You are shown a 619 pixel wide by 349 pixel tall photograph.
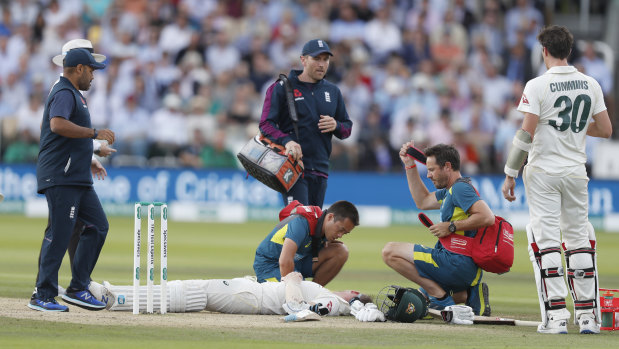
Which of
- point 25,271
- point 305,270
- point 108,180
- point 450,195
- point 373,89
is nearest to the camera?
point 450,195

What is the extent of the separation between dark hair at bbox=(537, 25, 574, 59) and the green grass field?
2.22 meters

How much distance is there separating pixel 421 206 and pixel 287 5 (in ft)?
53.5

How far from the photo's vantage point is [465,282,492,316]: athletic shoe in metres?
9.08

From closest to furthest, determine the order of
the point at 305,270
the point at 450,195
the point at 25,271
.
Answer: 1. the point at 450,195
2. the point at 305,270
3. the point at 25,271

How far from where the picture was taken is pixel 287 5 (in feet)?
82.8

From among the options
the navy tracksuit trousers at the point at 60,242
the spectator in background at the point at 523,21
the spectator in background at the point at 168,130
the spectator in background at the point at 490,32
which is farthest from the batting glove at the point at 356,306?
the spectator in background at the point at 523,21

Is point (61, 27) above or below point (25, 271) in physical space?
above

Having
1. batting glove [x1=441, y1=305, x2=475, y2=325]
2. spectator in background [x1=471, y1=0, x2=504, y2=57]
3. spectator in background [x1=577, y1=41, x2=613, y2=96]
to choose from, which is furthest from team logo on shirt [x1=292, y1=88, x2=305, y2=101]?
spectator in background [x1=471, y1=0, x2=504, y2=57]

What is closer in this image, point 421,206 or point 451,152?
point 451,152

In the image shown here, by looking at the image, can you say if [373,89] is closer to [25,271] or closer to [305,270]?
[25,271]

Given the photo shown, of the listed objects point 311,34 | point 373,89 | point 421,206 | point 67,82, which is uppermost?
point 311,34

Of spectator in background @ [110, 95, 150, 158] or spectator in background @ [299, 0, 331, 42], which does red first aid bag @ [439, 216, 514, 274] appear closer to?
spectator in background @ [110, 95, 150, 158]

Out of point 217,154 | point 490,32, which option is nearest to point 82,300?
point 217,154

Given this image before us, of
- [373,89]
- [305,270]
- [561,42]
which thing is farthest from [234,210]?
[561,42]
